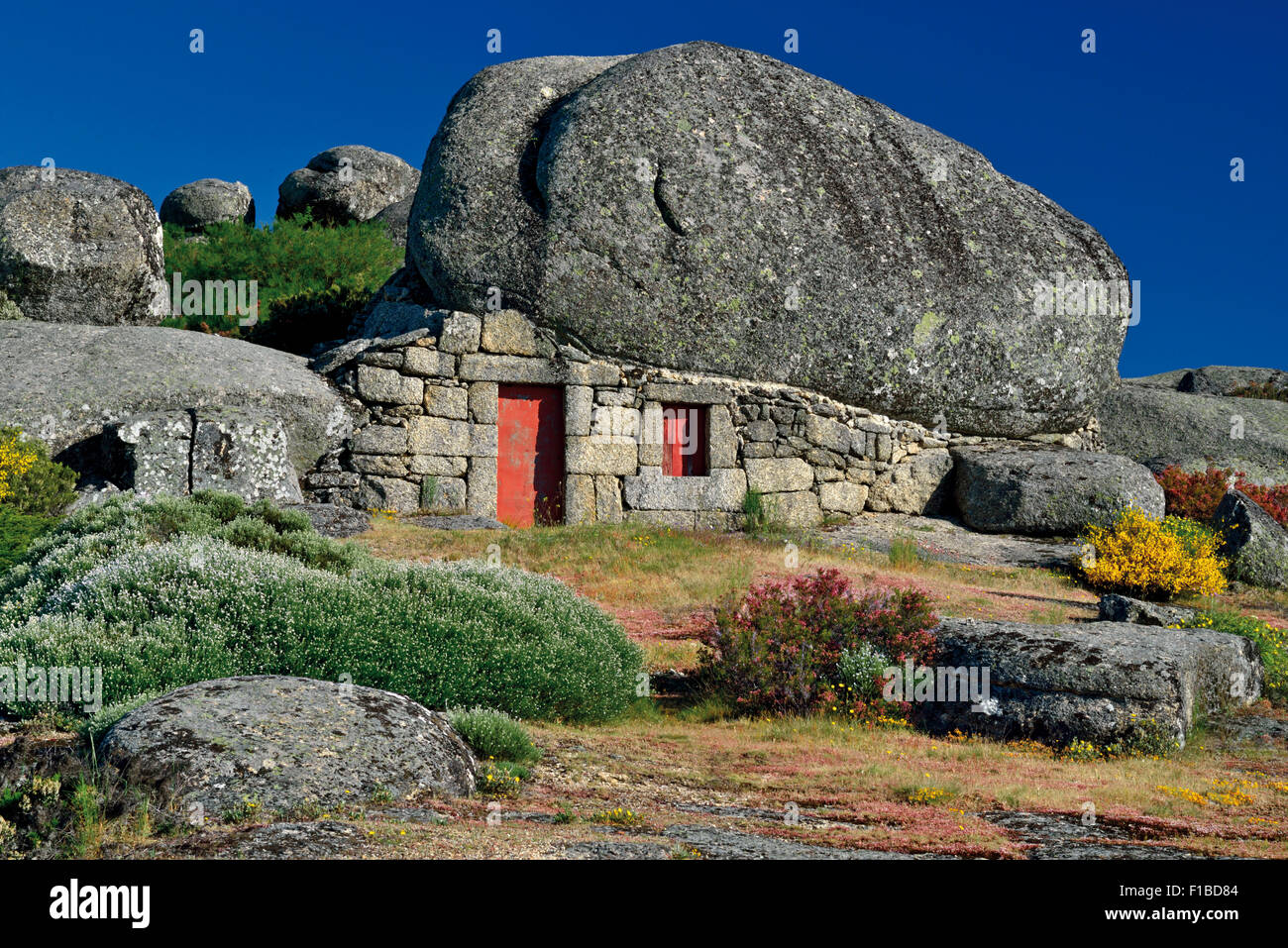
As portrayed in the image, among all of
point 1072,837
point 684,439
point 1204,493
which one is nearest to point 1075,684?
point 1072,837

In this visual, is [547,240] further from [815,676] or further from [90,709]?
[90,709]

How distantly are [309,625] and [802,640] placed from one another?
13.1 feet

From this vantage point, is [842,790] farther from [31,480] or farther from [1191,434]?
[1191,434]

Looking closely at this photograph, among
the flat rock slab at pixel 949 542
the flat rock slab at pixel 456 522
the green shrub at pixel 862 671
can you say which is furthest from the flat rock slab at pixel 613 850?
the flat rock slab at pixel 949 542

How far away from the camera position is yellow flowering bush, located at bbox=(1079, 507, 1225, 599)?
15258 millimetres

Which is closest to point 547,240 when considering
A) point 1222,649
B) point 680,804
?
point 1222,649

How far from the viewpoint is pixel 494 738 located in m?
6.47

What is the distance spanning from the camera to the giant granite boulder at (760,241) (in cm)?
1744

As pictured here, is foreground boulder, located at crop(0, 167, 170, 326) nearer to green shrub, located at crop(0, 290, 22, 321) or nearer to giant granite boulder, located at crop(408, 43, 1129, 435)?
green shrub, located at crop(0, 290, 22, 321)

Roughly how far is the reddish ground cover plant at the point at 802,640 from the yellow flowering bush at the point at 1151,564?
738cm

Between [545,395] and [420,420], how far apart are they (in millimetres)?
2090

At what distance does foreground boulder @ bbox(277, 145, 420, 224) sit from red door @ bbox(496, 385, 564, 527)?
2121 cm

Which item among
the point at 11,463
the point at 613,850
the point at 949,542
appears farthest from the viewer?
the point at 949,542

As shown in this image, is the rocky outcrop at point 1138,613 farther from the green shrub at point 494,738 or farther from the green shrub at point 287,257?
the green shrub at point 287,257
